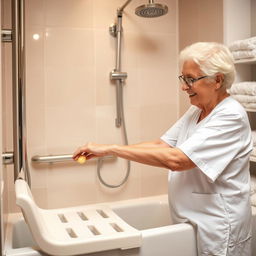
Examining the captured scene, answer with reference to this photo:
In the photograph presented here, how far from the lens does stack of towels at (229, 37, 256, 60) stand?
1794mm

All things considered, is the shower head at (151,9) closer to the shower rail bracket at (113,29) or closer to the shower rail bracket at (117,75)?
the shower rail bracket at (113,29)

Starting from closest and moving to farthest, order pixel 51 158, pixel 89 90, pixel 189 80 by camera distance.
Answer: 1. pixel 189 80
2. pixel 51 158
3. pixel 89 90

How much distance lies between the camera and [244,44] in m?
1.83

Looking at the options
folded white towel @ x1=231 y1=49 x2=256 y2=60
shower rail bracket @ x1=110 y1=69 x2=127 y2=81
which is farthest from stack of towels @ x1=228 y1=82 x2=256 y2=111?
shower rail bracket @ x1=110 y1=69 x2=127 y2=81

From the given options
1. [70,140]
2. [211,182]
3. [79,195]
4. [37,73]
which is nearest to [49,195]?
[79,195]

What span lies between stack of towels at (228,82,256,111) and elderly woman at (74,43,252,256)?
13.1 inches

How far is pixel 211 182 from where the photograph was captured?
151 centimetres

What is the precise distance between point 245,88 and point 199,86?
0.48 metres

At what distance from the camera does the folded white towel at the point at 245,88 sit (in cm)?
181

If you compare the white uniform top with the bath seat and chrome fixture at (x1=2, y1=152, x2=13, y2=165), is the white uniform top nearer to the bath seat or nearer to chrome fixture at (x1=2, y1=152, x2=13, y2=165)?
the bath seat

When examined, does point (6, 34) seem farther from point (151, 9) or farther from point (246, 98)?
point (246, 98)

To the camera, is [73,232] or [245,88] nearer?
[73,232]

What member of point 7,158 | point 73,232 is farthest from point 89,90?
point 73,232

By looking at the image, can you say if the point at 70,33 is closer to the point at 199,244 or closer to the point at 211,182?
the point at 211,182
